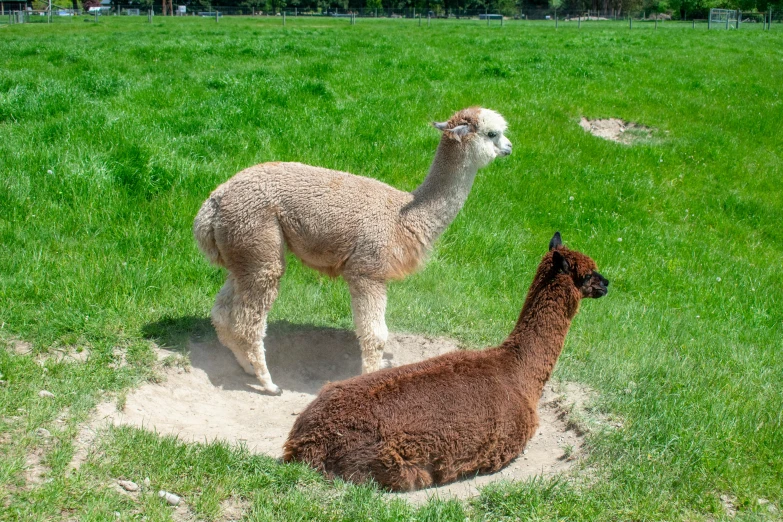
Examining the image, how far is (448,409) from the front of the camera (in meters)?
4.43

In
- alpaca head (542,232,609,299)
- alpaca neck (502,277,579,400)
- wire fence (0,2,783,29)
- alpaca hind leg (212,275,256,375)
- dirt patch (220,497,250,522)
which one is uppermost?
wire fence (0,2,783,29)

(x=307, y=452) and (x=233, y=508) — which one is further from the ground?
(x=307, y=452)

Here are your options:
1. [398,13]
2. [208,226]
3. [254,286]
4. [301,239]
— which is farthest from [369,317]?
[398,13]

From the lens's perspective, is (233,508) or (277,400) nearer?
(233,508)

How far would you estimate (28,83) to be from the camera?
1302 cm

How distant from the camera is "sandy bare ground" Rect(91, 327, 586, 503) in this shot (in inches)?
192

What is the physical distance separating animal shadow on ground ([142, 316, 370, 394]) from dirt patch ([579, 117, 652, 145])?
32.8 feet

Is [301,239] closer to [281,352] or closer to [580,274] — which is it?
[281,352]

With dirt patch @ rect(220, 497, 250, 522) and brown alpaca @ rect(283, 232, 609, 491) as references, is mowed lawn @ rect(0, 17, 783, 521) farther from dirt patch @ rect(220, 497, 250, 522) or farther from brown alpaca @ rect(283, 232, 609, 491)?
brown alpaca @ rect(283, 232, 609, 491)

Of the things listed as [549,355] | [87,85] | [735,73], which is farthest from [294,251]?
[735,73]

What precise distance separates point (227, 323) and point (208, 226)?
0.78 m

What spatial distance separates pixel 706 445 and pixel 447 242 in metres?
4.62

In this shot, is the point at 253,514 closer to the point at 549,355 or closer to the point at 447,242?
the point at 549,355

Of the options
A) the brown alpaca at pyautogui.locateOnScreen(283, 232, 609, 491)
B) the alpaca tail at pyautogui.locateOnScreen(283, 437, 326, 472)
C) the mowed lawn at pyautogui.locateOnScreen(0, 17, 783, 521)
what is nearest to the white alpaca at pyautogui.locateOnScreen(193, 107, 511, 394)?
the mowed lawn at pyautogui.locateOnScreen(0, 17, 783, 521)
